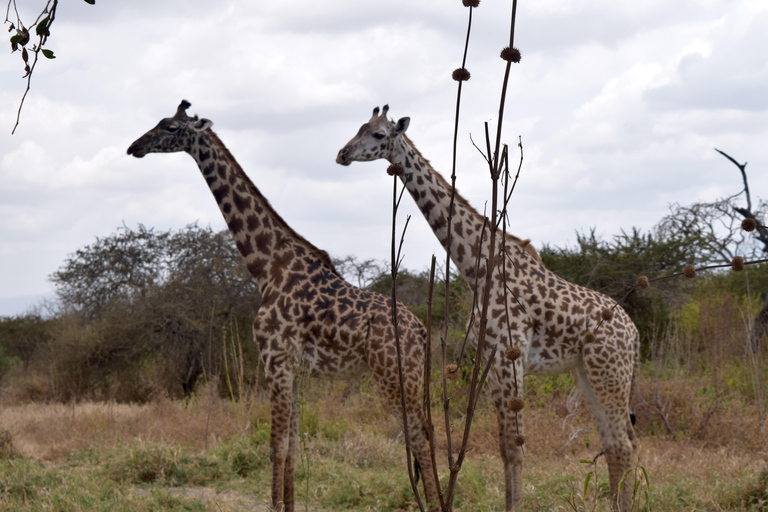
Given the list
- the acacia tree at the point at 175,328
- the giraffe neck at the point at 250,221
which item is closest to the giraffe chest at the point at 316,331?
the giraffe neck at the point at 250,221

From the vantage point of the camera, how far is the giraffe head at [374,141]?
4.58 meters

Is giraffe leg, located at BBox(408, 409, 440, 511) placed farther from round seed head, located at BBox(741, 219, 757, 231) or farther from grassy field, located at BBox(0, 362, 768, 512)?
round seed head, located at BBox(741, 219, 757, 231)

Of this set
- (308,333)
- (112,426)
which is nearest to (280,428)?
(308,333)

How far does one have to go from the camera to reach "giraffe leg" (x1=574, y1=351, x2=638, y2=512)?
4.30m

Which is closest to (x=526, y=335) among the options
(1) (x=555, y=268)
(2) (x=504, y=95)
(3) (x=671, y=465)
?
(3) (x=671, y=465)

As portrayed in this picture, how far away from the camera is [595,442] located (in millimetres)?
7340

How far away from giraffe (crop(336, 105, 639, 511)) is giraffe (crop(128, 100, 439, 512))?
1.64ft

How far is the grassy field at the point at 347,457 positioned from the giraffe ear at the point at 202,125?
2104mm

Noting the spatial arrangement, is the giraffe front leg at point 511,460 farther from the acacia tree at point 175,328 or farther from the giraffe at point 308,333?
the acacia tree at point 175,328

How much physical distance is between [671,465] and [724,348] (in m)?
4.13

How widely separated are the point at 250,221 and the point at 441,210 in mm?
1358

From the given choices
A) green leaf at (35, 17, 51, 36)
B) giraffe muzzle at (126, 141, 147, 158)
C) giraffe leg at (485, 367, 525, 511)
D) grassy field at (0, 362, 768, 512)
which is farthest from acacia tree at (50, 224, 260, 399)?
green leaf at (35, 17, 51, 36)

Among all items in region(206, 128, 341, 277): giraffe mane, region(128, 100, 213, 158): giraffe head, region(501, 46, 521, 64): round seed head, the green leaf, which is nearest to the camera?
region(501, 46, 521, 64): round seed head

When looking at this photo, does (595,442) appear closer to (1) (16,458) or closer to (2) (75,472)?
(2) (75,472)
